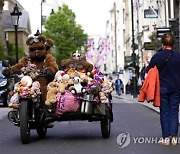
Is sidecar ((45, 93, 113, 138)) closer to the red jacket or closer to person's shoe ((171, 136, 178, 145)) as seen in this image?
the red jacket

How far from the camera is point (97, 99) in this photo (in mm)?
10664

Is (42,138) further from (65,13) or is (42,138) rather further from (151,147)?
(65,13)

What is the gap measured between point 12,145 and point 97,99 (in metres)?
1.74

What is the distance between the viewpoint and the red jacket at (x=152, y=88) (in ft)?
31.9

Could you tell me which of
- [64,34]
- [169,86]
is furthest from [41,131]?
[64,34]

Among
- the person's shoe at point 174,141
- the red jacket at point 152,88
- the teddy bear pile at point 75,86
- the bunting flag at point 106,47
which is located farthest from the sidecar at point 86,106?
the bunting flag at point 106,47

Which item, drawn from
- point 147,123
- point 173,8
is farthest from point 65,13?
point 147,123

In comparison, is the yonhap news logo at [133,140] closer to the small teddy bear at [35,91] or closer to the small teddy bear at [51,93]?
the small teddy bear at [51,93]

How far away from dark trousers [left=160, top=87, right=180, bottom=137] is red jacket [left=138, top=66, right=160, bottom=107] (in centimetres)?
11

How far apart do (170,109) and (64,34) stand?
72.8m

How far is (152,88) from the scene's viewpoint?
9.72 m

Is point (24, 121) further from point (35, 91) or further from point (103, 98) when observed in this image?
point (103, 98)

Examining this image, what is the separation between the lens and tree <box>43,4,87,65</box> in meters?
81.1

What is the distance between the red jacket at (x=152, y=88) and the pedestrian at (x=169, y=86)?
2.9 inches
